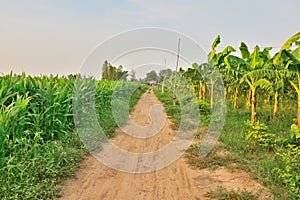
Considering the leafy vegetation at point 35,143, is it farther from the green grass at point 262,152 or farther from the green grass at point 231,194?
the green grass at point 262,152

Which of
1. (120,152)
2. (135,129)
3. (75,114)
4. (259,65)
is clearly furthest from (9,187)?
(259,65)

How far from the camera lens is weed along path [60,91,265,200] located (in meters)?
3.70

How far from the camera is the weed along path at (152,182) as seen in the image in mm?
3701

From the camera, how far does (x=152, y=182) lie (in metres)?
4.18

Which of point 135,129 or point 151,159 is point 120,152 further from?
point 135,129

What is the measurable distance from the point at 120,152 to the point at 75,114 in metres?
1.99

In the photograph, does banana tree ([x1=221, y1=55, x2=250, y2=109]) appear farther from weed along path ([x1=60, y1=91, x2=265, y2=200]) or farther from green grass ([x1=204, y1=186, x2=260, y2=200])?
green grass ([x1=204, y1=186, x2=260, y2=200])

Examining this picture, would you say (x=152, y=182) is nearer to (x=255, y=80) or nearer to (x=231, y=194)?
(x=231, y=194)

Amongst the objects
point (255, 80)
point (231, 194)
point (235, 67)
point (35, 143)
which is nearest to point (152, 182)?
point (231, 194)

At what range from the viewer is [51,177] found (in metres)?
3.99

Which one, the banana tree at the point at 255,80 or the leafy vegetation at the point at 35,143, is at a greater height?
the banana tree at the point at 255,80

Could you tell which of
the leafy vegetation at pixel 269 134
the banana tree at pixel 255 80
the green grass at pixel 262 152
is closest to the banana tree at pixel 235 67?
the leafy vegetation at pixel 269 134

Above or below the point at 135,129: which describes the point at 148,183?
below

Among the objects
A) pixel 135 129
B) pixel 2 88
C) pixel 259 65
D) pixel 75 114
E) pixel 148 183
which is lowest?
pixel 148 183
